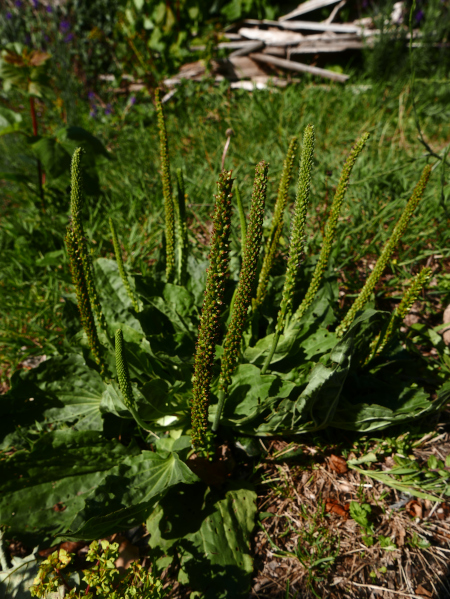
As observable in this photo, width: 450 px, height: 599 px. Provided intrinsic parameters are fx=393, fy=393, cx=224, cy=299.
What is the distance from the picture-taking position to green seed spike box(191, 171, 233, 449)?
1.28 m

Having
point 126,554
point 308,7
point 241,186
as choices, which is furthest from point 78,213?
point 308,7

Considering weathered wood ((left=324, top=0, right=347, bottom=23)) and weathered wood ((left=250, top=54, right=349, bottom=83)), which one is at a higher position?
weathered wood ((left=324, top=0, right=347, bottom=23))

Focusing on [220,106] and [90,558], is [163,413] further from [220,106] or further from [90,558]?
[220,106]

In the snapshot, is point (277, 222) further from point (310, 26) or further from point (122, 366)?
point (310, 26)

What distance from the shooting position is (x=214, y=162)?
16.0 feet

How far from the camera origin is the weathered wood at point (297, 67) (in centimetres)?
669

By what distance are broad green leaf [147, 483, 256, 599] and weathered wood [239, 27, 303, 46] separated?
23.9 feet

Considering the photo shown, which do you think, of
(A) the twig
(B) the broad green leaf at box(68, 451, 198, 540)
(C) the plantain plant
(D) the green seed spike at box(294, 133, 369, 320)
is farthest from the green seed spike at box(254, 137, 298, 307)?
(A) the twig

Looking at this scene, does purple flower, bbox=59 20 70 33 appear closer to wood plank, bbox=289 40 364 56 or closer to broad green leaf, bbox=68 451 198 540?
wood plank, bbox=289 40 364 56

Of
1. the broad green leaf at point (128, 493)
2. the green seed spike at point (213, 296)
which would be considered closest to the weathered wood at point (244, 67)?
the green seed spike at point (213, 296)

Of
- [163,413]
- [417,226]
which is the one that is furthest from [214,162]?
[163,413]

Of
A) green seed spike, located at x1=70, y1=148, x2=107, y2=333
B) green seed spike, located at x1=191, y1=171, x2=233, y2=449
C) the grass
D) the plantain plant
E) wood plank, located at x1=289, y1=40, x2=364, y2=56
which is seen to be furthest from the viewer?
wood plank, located at x1=289, y1=40, x2=364, y2=56

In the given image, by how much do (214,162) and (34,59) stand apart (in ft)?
7.01

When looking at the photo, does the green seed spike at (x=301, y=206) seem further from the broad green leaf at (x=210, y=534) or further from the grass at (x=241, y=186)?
→ the broad green leaf at (x=210, y=534)
